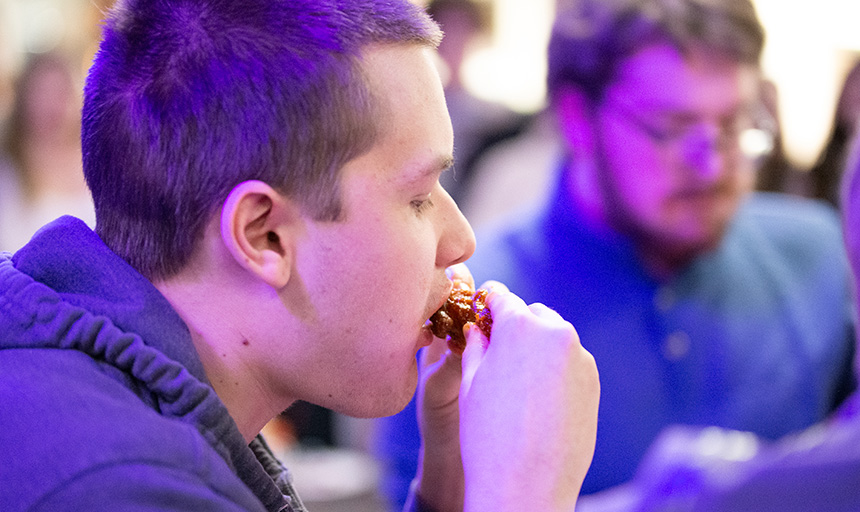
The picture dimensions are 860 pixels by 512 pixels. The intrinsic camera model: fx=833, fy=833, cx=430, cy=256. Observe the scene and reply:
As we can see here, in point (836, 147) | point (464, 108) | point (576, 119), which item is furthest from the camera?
point (464, 108)

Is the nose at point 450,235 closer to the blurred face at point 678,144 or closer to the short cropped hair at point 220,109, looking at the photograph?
the short cropped hair at point 220,109

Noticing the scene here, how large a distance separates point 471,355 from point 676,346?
1.16 metres

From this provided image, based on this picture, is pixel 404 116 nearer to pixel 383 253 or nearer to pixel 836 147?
pixel 383 253

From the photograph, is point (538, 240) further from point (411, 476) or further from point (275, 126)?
point (275, 126)

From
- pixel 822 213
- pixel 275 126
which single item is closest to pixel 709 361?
Result: pixel 822 213

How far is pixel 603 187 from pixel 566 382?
3.97ft

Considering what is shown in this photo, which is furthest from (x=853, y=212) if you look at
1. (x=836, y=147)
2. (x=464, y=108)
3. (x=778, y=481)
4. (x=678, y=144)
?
(x=464, y=108)

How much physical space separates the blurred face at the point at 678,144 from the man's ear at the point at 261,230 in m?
1.27

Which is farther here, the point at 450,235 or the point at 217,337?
the point at 450,235

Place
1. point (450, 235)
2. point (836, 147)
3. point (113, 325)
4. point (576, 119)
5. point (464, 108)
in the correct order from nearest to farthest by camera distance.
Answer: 1. point (113, 325)
2. point (450, 235)
3. point (576, 119)
4. point (836, 147)
5. point (464, 108)

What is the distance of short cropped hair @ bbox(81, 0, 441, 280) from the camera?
1.09 metres

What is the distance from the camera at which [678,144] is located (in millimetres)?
2119

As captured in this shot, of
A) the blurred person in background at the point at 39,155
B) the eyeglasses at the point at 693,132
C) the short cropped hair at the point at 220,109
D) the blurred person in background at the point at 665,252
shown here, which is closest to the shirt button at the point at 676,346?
the blurred person in background at the point at 665,252

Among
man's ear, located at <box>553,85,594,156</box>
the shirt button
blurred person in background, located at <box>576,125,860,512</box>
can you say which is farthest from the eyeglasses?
blurred person in background, located at <box>576,125,860,512</box>
